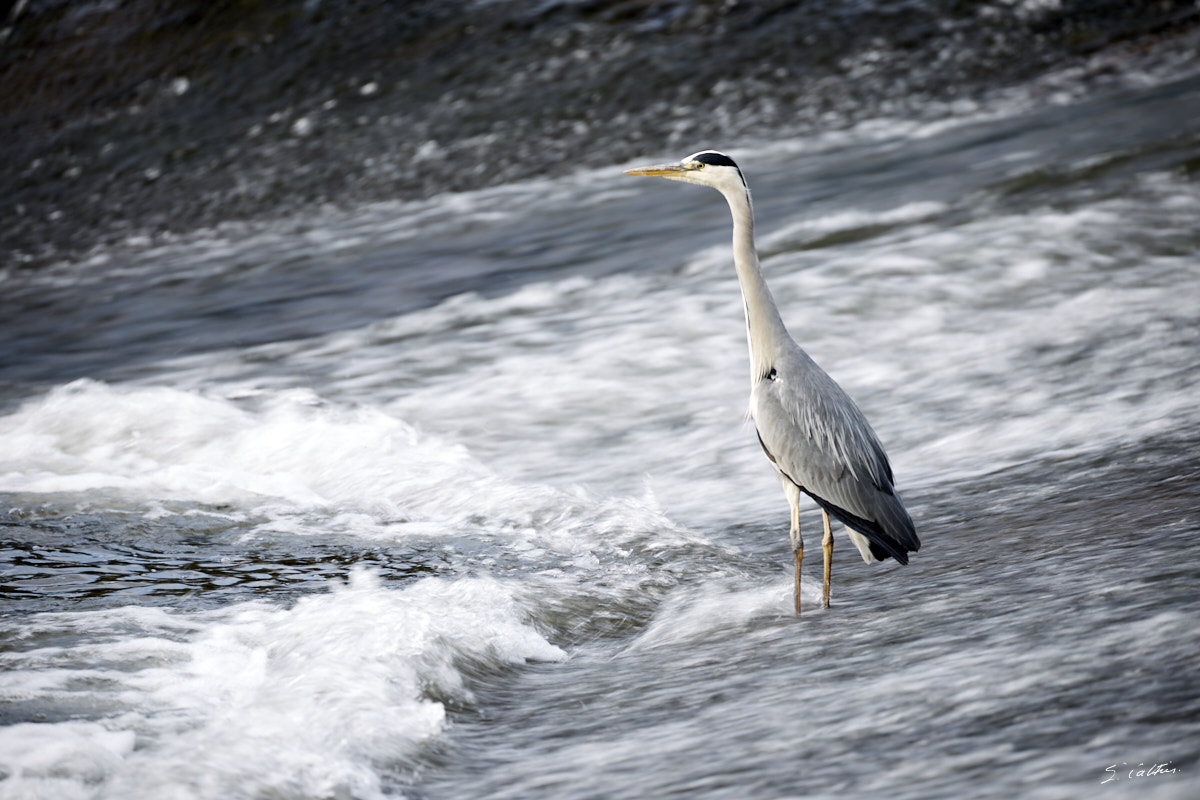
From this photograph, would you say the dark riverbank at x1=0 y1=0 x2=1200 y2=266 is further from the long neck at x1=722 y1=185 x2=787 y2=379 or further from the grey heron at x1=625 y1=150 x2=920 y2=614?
the grey heron at x1=625 y1=150 x2=920 y2=614

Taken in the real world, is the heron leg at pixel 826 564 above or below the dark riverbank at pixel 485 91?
below

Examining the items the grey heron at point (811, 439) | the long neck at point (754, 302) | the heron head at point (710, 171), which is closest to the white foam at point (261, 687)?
the grey heron at point (811, 439)

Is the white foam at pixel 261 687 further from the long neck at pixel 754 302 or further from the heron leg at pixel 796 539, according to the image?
the long neck at pixel 754 302

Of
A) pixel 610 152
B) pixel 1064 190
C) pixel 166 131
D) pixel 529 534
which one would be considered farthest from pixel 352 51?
pixel 529 534

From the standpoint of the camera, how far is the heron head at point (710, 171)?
457 centimetres

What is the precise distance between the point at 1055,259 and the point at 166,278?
7.58m

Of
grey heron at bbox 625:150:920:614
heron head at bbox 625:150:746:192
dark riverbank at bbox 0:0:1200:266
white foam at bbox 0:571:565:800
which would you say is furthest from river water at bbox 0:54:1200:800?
dark riverbank at bbox 0:0:1200:266

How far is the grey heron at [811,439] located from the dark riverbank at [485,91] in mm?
8588

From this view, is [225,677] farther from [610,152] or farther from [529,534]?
[610,152]

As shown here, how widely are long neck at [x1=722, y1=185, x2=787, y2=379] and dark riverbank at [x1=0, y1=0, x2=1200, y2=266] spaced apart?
842 centimetres

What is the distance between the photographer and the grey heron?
12.8ft

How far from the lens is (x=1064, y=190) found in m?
9.15

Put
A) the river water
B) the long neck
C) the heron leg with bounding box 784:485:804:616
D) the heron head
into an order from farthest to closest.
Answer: the heron head → the long neck → the heron leg with bounding box 784:485:804:616 → the river water

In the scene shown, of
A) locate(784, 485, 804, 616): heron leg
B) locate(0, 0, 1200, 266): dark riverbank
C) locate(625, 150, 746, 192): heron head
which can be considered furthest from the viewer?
locate(0, 0, 1200, 266): dark riverbank
